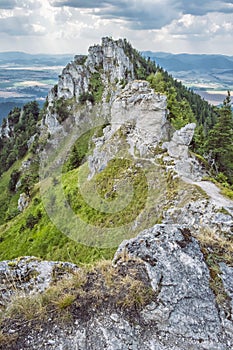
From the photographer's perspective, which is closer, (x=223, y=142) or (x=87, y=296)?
(x=87, y=296)

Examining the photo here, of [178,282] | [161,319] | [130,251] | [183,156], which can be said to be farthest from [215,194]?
[161,319]

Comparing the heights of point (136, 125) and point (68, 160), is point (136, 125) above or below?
above

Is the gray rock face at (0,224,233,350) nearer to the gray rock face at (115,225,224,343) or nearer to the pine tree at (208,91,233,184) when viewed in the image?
the gray rock face at (115,225,224,343)

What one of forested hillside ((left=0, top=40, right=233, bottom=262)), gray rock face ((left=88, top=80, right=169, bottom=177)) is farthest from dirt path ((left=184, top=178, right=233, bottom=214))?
gray rock face ((left=88, top=80, right=169, bottom=177))

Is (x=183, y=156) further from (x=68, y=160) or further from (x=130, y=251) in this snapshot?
(x=68, y=160)

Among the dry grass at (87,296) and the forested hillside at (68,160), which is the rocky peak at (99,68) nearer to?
the forested hillside at (68,160)

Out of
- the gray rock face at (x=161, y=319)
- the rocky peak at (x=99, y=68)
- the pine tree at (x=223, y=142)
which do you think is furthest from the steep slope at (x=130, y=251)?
the rocky peak at (x=99, y=68)

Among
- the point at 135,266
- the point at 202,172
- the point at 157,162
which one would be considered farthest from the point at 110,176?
the point at 135,266

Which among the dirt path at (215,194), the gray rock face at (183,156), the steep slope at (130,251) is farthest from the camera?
the gray rock face at (183,156)

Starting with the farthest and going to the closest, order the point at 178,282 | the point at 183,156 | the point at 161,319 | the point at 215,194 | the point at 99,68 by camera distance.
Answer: the point at 99,68
the point at 183,156
the point at 215,194
the point at 178,282
the point at 161,319
